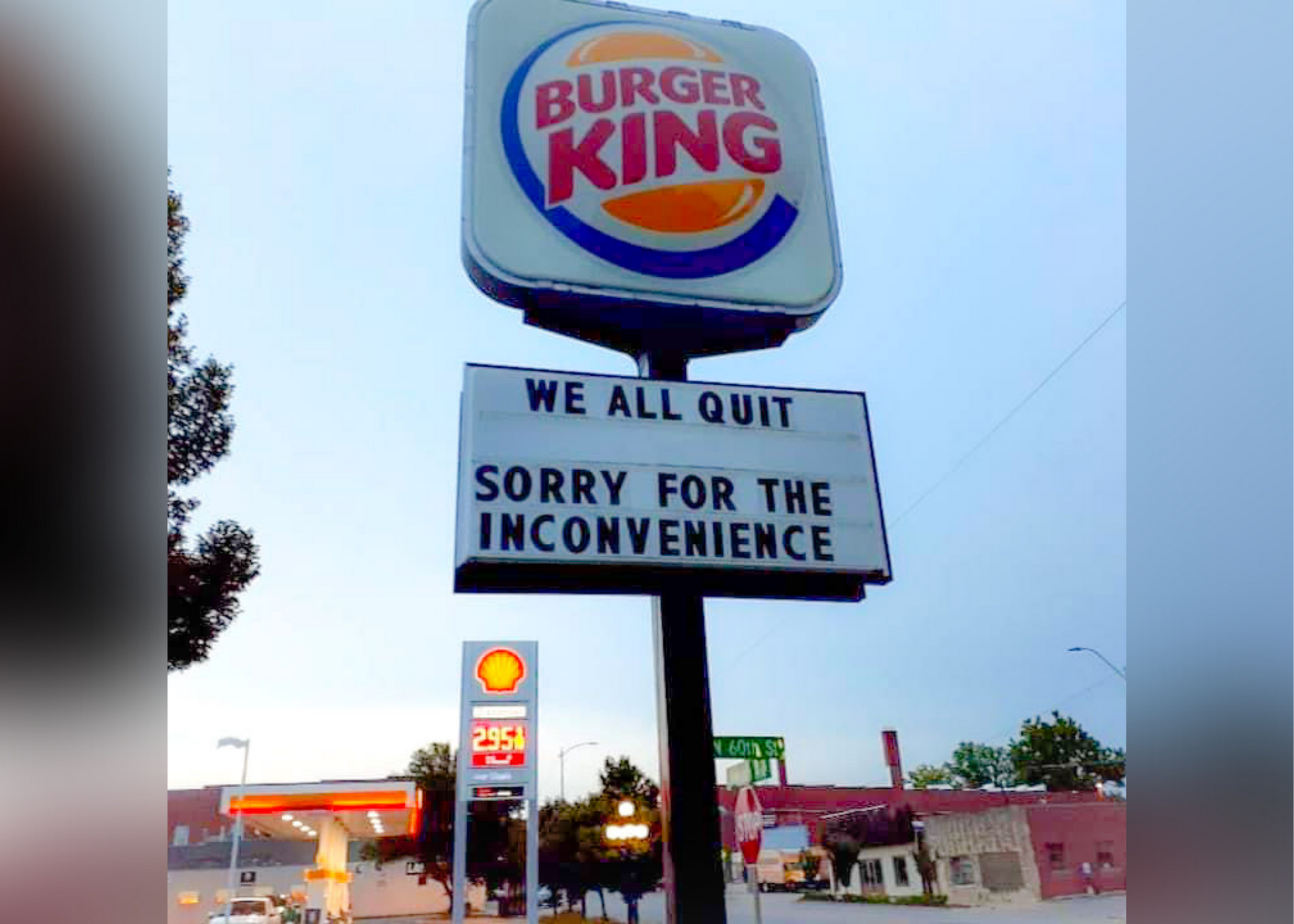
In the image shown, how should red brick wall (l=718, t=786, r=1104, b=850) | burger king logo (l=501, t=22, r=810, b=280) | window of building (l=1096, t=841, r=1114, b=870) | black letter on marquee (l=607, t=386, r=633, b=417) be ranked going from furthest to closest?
1. red brick wall (l=718, t=786, r=1104, b=850)
2. window of building (l=1096, t=841, r=1114, b=870)
3. burger king logo (l=501, t=22, r=810, b=280)
4. black letter on marquee (l=607, t=386, r=633, b=417)

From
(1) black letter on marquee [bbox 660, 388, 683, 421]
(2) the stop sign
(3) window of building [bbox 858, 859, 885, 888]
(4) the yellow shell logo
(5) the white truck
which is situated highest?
(1) black letter on marquee [bbox 660, 388, 683, 421]

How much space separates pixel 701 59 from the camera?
779 cm

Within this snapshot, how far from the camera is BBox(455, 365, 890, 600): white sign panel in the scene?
227 inches

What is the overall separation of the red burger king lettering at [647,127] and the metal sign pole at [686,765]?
327 cm

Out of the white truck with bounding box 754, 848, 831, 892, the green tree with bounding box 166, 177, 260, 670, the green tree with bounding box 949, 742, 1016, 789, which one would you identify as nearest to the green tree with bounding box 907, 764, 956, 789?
the green tree with bounding box 949, 742, 1016, 789

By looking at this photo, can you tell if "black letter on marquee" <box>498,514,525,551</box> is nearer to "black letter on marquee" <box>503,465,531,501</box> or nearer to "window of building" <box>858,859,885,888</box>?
"black letter on marquee" <box>503,465,531,501</box>

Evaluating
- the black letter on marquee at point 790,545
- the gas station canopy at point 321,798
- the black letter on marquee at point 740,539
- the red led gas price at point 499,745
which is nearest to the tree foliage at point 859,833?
the gas station canopy at point 321,798

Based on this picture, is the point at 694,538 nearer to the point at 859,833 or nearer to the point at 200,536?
the point at 200,536

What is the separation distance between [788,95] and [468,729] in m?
9.32

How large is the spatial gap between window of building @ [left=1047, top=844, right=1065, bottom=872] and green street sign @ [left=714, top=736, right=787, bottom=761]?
3031cm

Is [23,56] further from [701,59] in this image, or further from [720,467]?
[701,59]

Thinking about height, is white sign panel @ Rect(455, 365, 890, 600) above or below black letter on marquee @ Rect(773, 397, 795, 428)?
below

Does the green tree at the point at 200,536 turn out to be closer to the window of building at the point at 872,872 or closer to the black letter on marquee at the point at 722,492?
the black letter on marquee at the point at 722,492

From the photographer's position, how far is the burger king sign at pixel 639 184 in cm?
687
